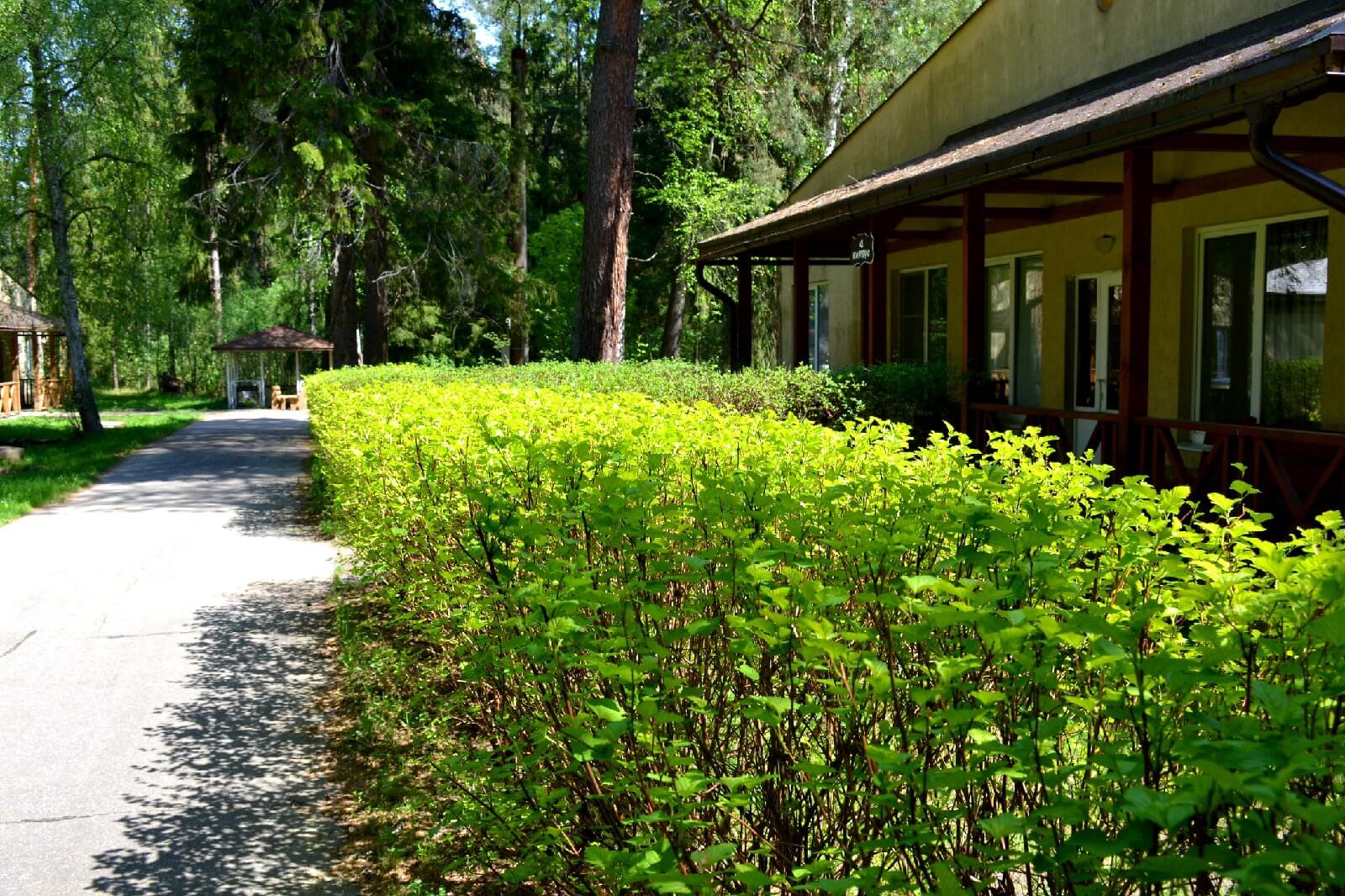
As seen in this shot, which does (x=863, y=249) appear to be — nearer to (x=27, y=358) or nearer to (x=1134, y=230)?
(x=1134, y=230)

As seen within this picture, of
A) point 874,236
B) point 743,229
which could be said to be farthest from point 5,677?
point 743,229

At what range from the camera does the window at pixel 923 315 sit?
17.0 metres

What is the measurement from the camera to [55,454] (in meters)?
21.2

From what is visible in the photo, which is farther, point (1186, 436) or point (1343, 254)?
point (1186, 436)

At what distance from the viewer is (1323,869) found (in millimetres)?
1422

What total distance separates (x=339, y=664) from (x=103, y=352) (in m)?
53.8

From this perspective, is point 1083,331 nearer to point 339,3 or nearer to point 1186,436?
point 1186,436

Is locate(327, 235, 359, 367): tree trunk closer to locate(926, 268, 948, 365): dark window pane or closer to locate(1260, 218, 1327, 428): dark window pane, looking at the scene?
locate(926, 268, 948, 365): dark window pane

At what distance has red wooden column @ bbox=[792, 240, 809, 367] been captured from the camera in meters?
15.9

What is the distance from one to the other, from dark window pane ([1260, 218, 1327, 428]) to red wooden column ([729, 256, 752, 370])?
9.90 meters

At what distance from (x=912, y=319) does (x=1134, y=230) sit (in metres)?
9.71

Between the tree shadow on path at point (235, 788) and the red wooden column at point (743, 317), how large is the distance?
42.1ft

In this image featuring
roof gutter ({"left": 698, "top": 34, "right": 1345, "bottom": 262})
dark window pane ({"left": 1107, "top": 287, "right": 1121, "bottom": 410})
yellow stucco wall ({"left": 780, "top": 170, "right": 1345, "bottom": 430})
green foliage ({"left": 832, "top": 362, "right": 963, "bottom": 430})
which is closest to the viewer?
roof gutter ({"left": 698, "top": 34, "right": 1345, "bottom": 262})

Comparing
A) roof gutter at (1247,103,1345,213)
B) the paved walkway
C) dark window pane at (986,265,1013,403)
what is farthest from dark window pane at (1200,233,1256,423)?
the paved walkway
